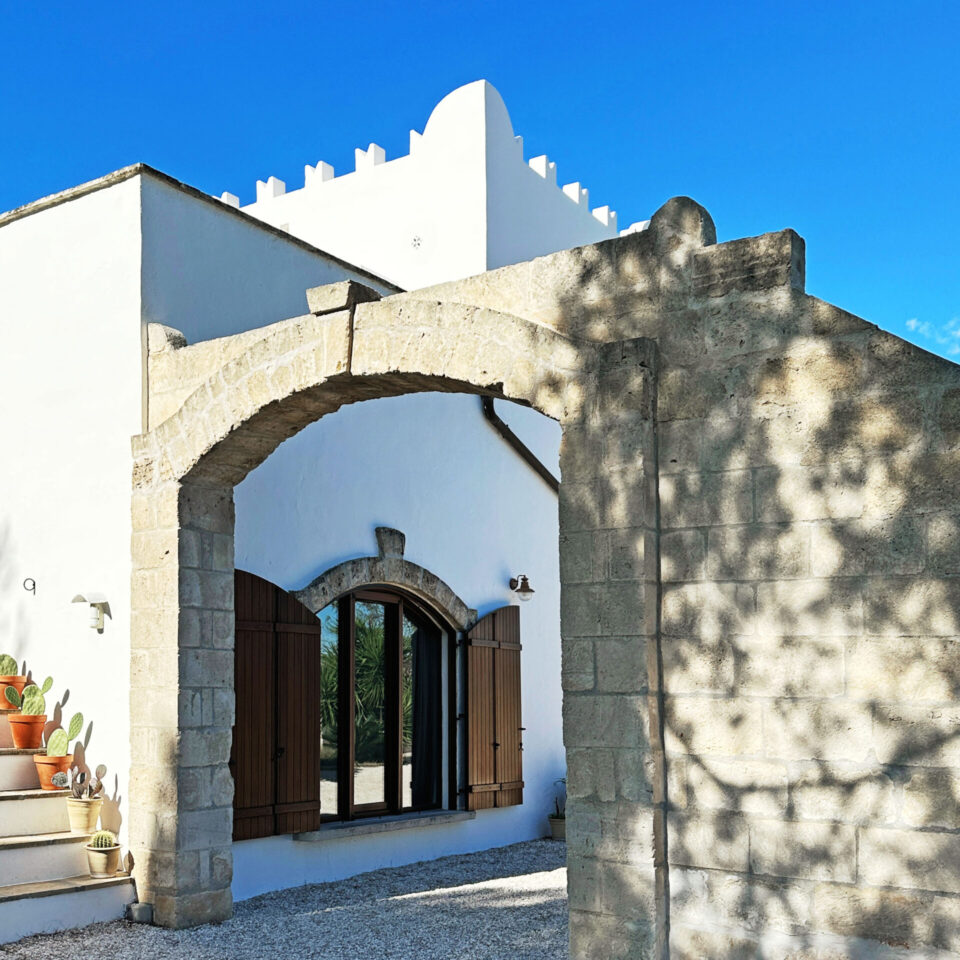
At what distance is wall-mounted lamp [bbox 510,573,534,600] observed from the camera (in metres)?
8.64

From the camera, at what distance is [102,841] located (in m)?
5.53

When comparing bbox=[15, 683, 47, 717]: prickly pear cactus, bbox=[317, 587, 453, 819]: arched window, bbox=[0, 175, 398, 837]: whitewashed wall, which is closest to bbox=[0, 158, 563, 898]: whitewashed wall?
bbox=[0, 175, 398, 837]: whitewashed wall

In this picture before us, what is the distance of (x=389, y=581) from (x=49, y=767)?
2.43 meters

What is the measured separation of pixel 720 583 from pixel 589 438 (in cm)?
73

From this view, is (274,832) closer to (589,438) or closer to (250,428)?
(250,428)

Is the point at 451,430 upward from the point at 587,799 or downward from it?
upward

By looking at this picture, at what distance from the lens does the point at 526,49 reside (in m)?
7.44

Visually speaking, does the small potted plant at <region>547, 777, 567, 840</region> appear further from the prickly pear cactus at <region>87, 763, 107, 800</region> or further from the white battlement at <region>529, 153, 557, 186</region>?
the white battlement at <region>529, 153, 557, 186</region>

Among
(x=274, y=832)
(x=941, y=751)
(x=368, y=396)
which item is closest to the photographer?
(x=941, y=751)

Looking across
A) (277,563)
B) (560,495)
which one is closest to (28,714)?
(277,563)

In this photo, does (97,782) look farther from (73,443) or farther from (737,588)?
(737,588)

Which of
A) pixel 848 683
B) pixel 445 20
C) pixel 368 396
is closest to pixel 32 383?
pixel 368 396

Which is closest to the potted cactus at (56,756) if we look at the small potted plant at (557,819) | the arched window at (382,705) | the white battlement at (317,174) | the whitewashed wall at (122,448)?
the whitewashed wall at (122,448)

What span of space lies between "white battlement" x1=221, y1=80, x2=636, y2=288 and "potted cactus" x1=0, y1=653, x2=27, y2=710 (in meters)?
5.36
